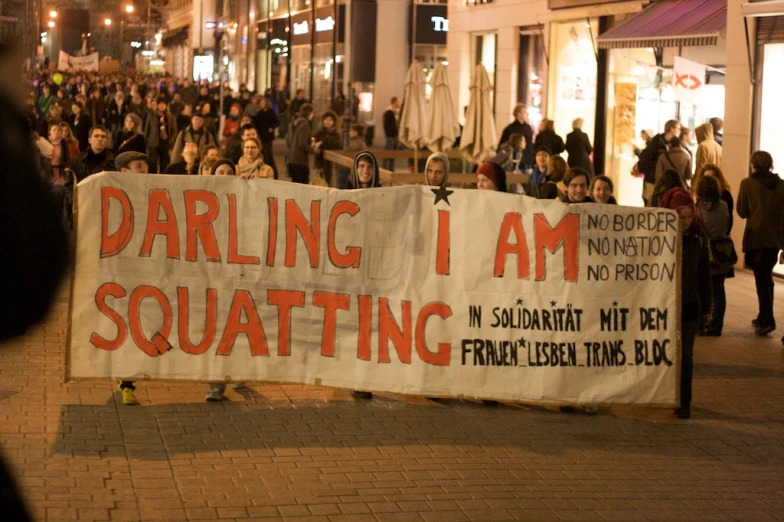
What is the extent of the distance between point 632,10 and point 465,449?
15.2 metres

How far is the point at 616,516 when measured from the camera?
20.3ft

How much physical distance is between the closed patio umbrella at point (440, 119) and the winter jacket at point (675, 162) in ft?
13.2

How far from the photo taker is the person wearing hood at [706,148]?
1665 cm

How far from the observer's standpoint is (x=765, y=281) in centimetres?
1196

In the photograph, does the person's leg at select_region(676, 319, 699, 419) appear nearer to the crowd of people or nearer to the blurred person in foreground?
the crowd of people

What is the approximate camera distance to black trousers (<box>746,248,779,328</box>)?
11.9m

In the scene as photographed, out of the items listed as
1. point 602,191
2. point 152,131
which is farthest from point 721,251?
point 152,131

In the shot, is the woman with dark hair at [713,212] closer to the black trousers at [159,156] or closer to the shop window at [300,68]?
the black trousers at [159,156]

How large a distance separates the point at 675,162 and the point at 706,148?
520 mm

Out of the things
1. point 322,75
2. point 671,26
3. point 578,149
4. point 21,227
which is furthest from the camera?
point 322,75

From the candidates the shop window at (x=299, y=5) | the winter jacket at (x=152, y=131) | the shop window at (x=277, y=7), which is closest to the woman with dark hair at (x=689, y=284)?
the winter jacket at (x=152, y=131)

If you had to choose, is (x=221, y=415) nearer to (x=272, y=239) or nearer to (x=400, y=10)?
(x=272, y=239)


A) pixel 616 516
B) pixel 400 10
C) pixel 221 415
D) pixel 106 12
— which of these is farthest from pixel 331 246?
pixel 106 12

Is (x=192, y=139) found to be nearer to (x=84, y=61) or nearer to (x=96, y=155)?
(x=96, y=155)
